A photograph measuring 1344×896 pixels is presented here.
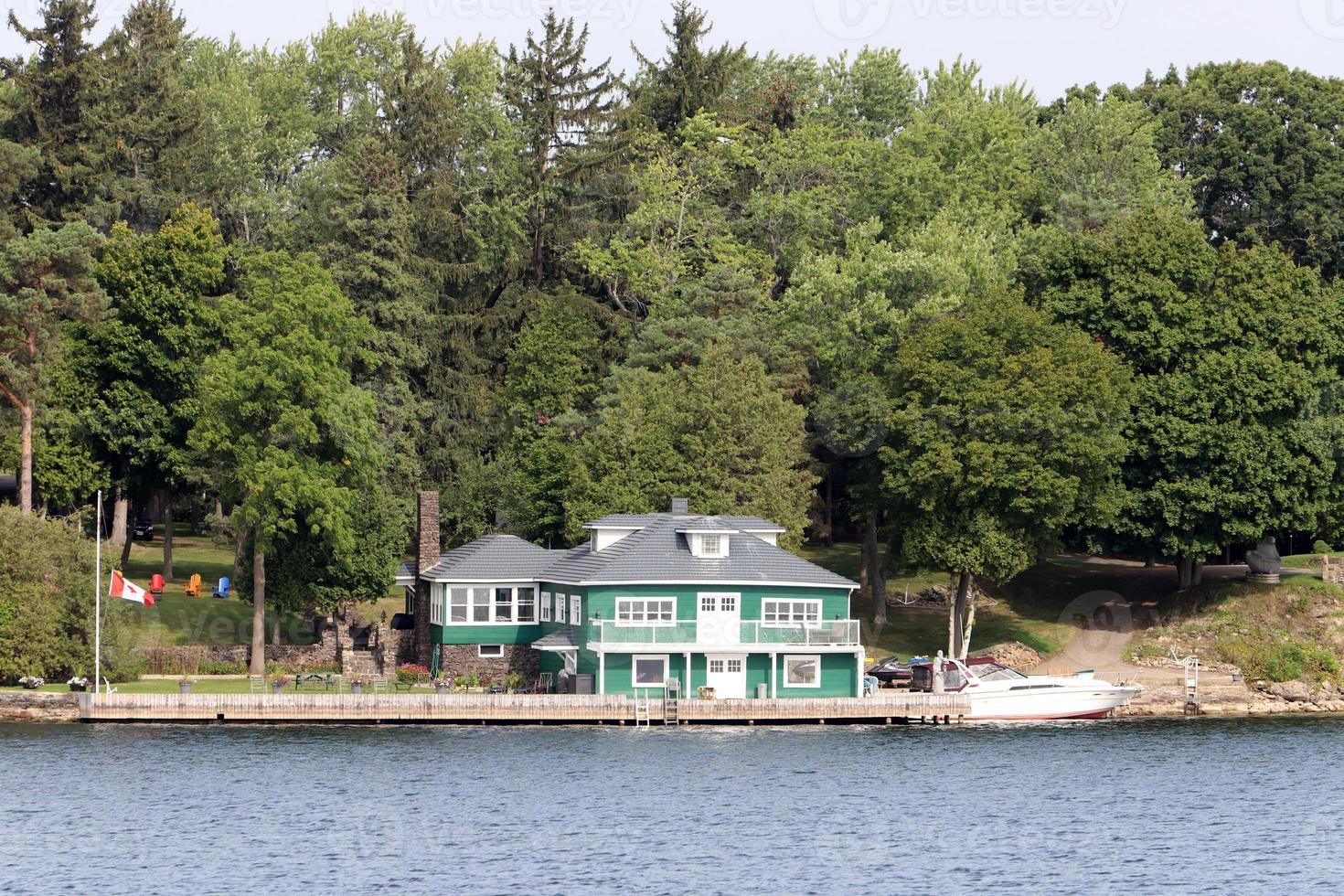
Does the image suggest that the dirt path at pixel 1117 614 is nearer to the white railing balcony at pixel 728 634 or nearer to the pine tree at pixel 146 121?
the white railing balcony at pixel 728 634

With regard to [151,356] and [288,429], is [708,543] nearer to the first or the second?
[288,429]

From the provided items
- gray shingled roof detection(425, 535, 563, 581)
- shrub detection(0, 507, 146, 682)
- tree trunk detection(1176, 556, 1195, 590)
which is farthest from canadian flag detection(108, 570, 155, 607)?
tree trunk detection(1176, 556, 1195, 590)

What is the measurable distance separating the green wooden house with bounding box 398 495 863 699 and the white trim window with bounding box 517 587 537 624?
0.24 metres

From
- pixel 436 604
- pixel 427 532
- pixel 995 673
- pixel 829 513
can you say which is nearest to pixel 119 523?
pixel 427 532

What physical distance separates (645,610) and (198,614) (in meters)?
23.5

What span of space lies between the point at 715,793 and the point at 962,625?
1091 inches

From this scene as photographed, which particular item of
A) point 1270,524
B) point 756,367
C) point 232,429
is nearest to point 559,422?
point 756,367

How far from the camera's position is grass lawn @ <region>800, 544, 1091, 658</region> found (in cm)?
9000

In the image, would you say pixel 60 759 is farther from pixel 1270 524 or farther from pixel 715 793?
pixel 1270 524

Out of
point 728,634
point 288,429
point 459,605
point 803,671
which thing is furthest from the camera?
point 288,429

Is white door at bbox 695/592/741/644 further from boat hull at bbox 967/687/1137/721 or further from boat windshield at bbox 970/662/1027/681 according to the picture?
boat windshield at bbox 970/662/1027/681

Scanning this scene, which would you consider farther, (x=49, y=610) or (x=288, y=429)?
(x=288, y=429)

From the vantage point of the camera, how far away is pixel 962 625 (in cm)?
8850

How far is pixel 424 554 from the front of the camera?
86.6 m
